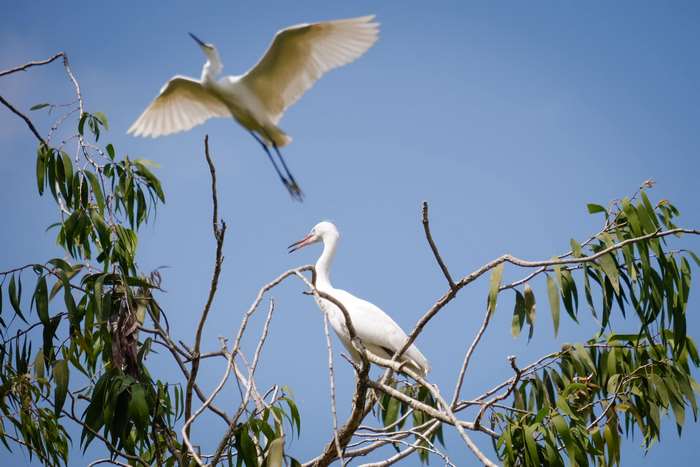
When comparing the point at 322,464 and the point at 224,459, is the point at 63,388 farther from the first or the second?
the point at 322,464

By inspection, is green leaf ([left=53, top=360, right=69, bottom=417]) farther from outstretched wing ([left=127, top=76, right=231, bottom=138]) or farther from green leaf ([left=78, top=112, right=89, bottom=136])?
outstretched wing ([left=127, top=76, right=231, bottom=138])

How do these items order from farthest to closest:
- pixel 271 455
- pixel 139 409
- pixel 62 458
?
pixel 62 458 → pixel 139 409 → pixel 271 455

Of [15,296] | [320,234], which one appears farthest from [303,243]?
[15,296]

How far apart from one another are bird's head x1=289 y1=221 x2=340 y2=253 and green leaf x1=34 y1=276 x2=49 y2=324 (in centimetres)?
278

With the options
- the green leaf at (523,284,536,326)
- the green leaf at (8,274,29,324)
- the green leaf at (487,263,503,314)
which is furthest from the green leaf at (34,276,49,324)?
the green leaf at (523,284,536,326)

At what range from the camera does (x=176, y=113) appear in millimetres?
4902

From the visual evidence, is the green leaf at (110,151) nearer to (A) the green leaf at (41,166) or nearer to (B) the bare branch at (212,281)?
(A) the green leaf at (41,166)

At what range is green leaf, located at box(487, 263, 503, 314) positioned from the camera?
2.56 meters

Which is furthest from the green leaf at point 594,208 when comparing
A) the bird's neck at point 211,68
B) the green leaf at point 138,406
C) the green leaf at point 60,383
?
the bird's neck at point 211,68

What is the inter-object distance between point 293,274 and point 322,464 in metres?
0.76

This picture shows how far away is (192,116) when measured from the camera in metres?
4.91

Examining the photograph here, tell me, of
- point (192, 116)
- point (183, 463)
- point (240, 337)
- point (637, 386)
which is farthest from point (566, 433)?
point (192, 116)

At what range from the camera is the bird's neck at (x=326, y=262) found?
17.6 feet

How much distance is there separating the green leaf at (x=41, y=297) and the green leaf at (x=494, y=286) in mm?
1649
